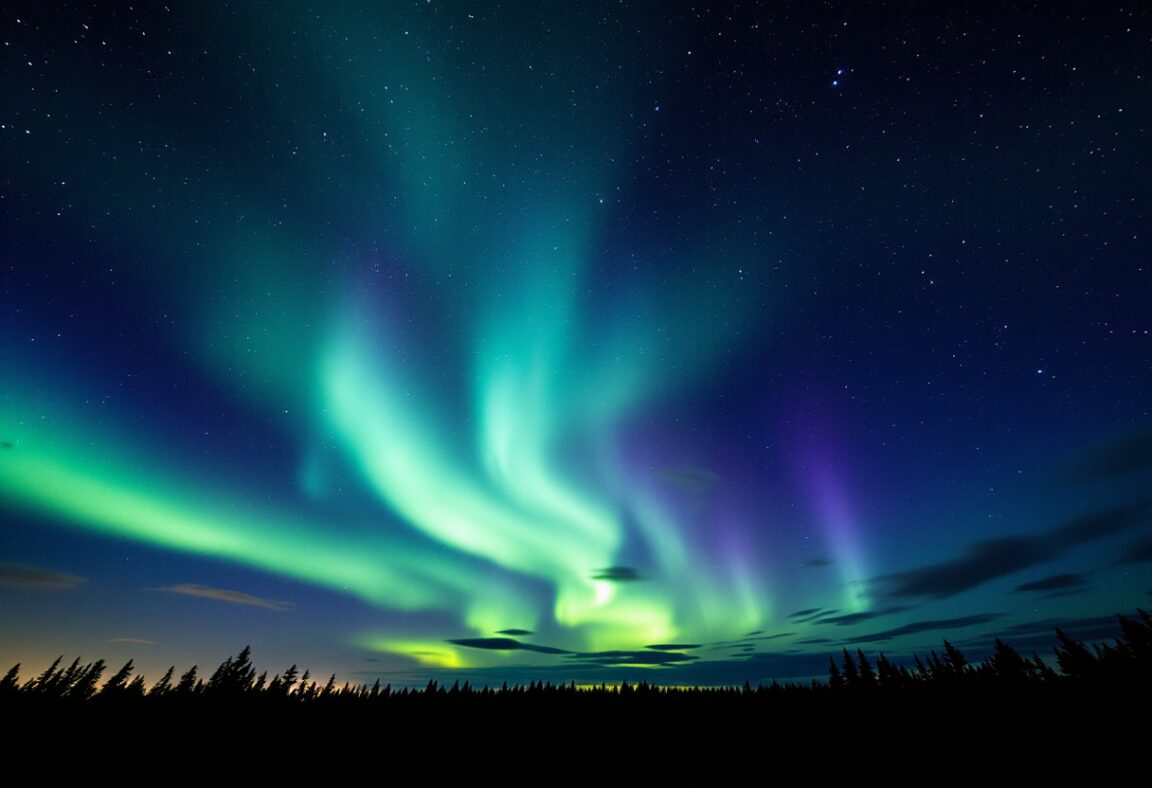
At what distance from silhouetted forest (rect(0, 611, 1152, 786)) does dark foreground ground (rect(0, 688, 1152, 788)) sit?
0.66m

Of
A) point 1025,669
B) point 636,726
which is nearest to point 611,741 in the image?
point 636,726

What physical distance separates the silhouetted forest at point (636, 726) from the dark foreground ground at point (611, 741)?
66 cm

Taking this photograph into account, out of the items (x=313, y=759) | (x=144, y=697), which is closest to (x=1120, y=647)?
(x=313, y=759)

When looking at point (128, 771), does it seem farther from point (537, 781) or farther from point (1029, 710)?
point (1029, 710)

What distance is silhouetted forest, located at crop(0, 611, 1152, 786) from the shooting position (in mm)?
81125

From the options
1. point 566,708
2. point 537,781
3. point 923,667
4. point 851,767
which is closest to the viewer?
point 537,781

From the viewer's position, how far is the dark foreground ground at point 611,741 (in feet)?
241

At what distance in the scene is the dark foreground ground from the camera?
73.5m

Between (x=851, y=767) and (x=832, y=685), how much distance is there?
383 ft

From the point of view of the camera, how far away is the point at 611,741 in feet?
396

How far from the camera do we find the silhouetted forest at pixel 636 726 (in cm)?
8112

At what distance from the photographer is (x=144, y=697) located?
160875 mm

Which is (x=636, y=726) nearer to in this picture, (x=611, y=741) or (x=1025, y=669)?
(x=611, y=741)

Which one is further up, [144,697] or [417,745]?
[144,697]
